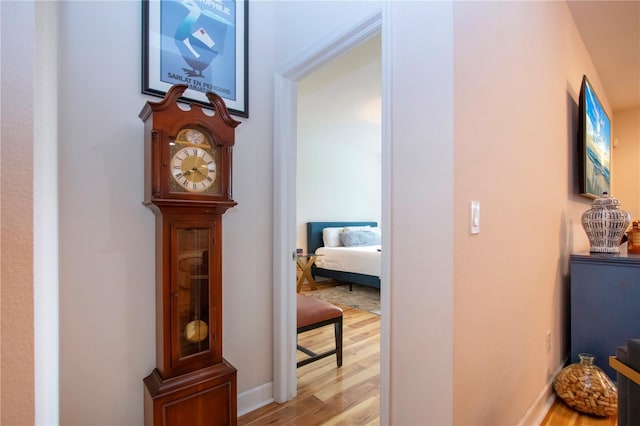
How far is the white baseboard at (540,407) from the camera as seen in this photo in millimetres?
1588

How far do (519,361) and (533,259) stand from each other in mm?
526

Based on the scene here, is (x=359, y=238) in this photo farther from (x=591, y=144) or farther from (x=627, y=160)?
(x=627, y=160)

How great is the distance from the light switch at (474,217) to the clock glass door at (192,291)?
1.11m

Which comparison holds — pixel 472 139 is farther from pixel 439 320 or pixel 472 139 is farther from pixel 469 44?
pixel 439 320

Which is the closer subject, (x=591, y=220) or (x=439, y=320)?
(x=439, y=320)

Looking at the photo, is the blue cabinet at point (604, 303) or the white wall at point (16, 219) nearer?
the white wall at point (16, 219)

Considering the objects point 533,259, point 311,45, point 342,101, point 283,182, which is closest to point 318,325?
point 283,182

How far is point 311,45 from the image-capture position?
1642 millimetres

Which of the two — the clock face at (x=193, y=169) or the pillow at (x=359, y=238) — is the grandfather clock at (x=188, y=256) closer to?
the clock face at (x=193, y=169)

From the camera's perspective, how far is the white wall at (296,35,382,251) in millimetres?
3041

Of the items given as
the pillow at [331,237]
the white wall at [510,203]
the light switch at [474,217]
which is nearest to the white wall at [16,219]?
the white wall at [510,203]

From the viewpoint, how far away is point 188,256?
1.41 m

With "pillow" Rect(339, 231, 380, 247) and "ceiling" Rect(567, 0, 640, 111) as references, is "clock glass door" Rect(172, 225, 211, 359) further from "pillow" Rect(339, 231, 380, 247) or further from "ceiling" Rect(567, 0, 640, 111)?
"pillow" Rect(339, 231, 380, 247)

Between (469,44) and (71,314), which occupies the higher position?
(469,44)
